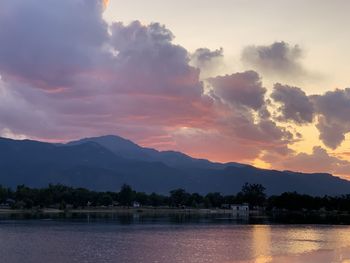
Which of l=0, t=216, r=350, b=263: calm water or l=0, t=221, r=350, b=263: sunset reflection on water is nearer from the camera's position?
l=0, t=221, r=350, b=263: sunset reflection on water

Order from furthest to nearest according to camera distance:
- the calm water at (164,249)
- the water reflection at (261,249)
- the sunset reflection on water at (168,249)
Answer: the water reflection at (261,249), the calm water at (164,249), the sunset reflection on water at (168,249)

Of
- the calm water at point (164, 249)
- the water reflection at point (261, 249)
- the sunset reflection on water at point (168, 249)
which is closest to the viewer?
the sunset reflection on water at point (168, 249)

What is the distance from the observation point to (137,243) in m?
89.4

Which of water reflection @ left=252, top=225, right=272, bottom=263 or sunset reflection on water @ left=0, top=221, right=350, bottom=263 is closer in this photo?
sunset reflection on water @ left=0, top=221, right=350, bottom=263

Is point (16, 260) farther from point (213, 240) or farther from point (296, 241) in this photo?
point (296, 241)

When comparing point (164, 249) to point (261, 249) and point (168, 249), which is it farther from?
point (261, 249)

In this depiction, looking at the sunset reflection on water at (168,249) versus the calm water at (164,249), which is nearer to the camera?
the sunset reflection on water at (168,249)

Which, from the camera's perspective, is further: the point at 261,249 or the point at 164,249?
the point at 261,249

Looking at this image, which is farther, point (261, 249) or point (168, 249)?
point (261, 249)

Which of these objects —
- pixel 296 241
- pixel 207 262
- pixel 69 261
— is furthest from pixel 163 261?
pixel 296 241

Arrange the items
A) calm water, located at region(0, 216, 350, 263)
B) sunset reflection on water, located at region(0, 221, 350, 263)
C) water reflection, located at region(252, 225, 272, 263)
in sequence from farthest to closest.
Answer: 1. water reflection, located at region(252, 225, 272, 263)
2. calm water, located at region(0, 216, 350, 263)
3. sunset reflection on water, located at region(0, 221, 350, 263)

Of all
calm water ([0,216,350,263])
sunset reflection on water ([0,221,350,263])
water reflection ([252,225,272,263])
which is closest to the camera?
sunset reflection on water ([0,221,350,263])

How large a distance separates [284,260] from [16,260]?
1285 inches

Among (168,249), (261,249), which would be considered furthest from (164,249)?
(261,249)
